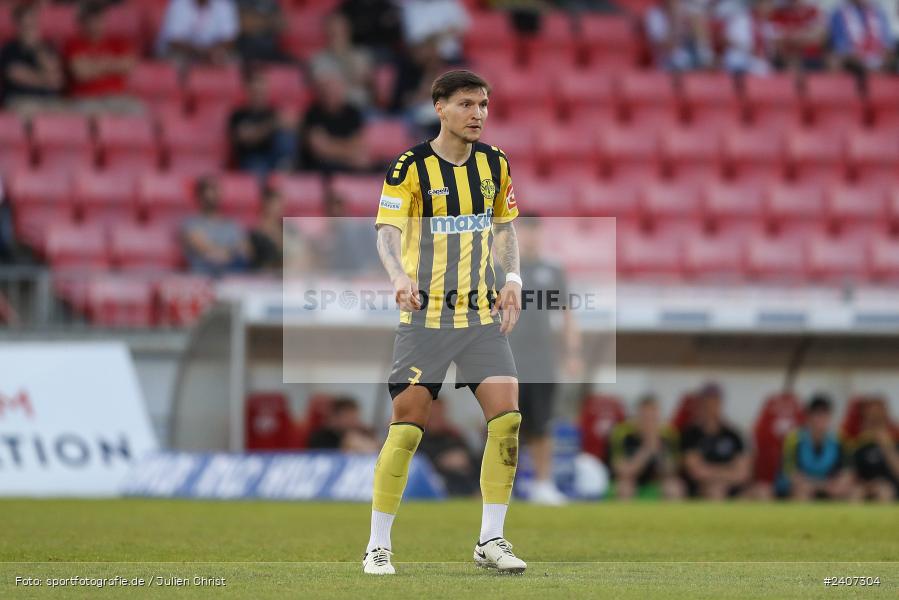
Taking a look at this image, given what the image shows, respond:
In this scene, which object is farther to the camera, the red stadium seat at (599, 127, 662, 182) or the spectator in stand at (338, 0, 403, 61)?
the spectator in stand at (338, 0, 403, 61)

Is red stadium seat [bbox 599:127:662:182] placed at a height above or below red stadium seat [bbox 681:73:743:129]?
below

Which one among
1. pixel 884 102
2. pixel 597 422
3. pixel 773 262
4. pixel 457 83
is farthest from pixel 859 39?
pixel 457 83

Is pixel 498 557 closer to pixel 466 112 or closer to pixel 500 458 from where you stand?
pixel 500 458

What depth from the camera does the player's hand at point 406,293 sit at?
555cm

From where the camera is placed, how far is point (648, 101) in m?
17.0

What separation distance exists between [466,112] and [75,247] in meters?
9.14

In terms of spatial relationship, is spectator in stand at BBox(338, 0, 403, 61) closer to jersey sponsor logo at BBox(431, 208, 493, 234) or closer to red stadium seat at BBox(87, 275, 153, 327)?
red stadium seat at BBox(87, 275, 153, 327)

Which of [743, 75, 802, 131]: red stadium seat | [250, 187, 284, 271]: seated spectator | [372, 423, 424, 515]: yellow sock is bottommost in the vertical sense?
[372, 423, 424, 515]: yellow sock

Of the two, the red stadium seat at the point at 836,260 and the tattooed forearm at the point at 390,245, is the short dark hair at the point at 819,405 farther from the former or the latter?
the tattooed forearm at the point at 390,245

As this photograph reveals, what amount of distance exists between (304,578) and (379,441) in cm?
786

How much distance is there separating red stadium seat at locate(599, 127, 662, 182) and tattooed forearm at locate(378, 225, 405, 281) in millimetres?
10721

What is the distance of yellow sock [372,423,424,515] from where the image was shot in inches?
229

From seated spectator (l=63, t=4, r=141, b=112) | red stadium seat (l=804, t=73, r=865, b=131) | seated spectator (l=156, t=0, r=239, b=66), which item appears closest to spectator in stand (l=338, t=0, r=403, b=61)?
seated spectator (l=156, t=0, r=239, b=66)

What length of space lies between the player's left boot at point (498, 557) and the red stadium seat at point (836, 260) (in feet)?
33.8
